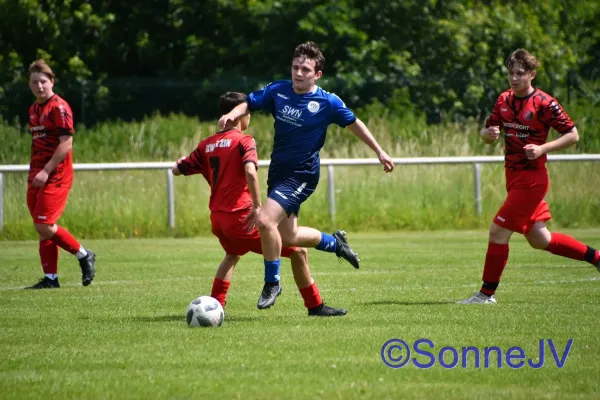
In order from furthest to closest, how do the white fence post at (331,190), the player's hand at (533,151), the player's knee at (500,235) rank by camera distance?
the white fence post at (331,190)
the player's knee at (500,235)
the player's hand at (533,151)

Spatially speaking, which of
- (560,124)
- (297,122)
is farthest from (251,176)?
(560,124)

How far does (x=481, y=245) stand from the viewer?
54.3 ft

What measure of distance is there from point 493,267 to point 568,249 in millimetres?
912

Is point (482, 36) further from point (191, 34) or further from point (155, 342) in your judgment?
point (155, 342)

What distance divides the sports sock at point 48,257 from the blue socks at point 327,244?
3.63 m

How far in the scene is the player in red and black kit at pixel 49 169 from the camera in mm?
11461

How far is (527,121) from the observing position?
31.5ft

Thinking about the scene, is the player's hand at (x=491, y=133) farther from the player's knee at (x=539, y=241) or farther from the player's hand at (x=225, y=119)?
the player's hand at (x=225, y=119)

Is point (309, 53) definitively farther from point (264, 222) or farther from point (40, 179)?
point (40, 179)

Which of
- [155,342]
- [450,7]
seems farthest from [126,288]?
[450,7]

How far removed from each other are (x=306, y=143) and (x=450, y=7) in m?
25.9

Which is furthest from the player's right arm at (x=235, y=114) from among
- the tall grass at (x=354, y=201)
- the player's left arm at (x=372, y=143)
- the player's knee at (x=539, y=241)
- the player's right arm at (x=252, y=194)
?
the tall grass at (x=354, y=201)

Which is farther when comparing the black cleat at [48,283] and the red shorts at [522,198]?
the black cleat at [48,283]

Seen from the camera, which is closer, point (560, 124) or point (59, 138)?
point (560, 124)
